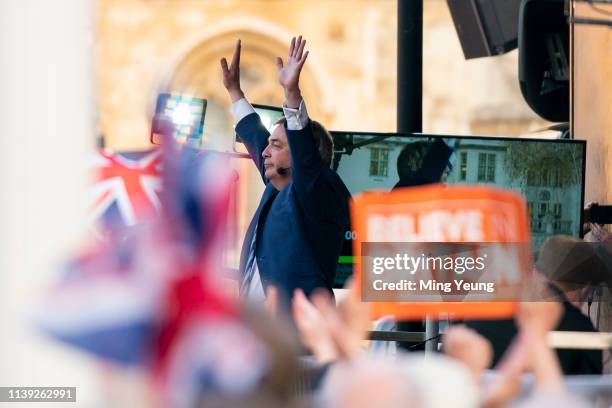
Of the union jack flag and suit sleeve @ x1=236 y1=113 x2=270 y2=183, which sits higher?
suit sleeve @ x1=236 y1=113 x2=270 y2=183

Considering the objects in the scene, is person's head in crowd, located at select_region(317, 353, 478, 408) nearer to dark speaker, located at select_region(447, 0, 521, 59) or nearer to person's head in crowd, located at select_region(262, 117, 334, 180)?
person's head in crowd, located at select_region(262, 117, 334, 180)

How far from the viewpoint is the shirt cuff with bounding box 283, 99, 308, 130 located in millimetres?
4648

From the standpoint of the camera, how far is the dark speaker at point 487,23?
8.04m

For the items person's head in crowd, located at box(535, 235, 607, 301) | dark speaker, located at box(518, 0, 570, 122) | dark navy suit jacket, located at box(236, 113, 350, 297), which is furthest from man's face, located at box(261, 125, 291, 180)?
dark speaker, located at box(518, 0, 570, 122)

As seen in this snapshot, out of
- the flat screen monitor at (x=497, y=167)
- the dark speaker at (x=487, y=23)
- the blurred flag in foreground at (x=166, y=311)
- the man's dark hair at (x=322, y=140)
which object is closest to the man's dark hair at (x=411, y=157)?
the flat screen monitor at (x=497, y=167)

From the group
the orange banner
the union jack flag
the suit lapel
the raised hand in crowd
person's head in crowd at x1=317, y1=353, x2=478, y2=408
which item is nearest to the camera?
person's head in crowd at x1=317, y1=353, x2=478, y2=408

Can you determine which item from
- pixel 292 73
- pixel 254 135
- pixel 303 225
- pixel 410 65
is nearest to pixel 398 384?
pixel 292 73

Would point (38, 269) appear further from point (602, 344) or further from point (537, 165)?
point (537, 165)

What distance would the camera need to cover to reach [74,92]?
2.19 metres

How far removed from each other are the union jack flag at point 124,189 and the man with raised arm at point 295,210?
6.97 ft

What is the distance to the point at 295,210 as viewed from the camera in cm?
474

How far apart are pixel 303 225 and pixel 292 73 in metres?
0.52

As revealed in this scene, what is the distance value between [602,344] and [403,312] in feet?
4.67

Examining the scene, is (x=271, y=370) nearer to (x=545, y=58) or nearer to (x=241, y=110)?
(x=241, y=110)
